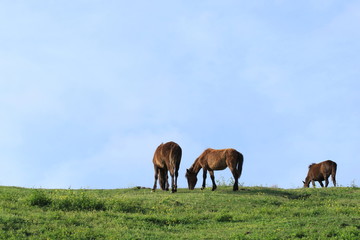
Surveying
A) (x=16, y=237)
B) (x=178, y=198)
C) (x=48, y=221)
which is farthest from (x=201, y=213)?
(x=16, y=237)

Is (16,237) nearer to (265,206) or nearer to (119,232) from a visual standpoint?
(119,232)

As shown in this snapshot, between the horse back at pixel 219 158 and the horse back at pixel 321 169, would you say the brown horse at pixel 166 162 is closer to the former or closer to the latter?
the horse back at pixel 219 158

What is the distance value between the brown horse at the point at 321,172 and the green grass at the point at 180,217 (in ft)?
27.1

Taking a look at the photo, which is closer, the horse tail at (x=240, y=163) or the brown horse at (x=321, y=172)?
the horse tail at (x=240, y=163)

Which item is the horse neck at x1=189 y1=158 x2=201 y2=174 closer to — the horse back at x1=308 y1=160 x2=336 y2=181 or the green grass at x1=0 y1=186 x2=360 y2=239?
the green grass at x1=0 y1=186 x2=360 y2=239

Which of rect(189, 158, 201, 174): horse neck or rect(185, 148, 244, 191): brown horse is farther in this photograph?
rect(189, 158, 201, 174): horse neck

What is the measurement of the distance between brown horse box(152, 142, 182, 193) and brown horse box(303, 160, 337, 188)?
11332 mm

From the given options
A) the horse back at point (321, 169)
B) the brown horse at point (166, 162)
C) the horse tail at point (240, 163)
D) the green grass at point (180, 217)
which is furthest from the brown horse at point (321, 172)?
the brown horse at point (166, 162)

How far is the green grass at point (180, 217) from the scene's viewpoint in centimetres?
1377

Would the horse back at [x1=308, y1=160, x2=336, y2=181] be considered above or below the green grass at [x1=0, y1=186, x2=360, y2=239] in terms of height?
above

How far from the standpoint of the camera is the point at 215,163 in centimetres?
2361

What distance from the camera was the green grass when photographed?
13.8 metres

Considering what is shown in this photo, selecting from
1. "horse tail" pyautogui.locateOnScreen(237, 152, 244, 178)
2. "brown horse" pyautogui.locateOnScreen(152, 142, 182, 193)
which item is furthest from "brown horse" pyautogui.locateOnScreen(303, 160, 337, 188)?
"brown horse" pyautogui.locateOnScreen(152, 142, 182, 193)

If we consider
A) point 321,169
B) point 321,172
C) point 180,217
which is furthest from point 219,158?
point 321,172
